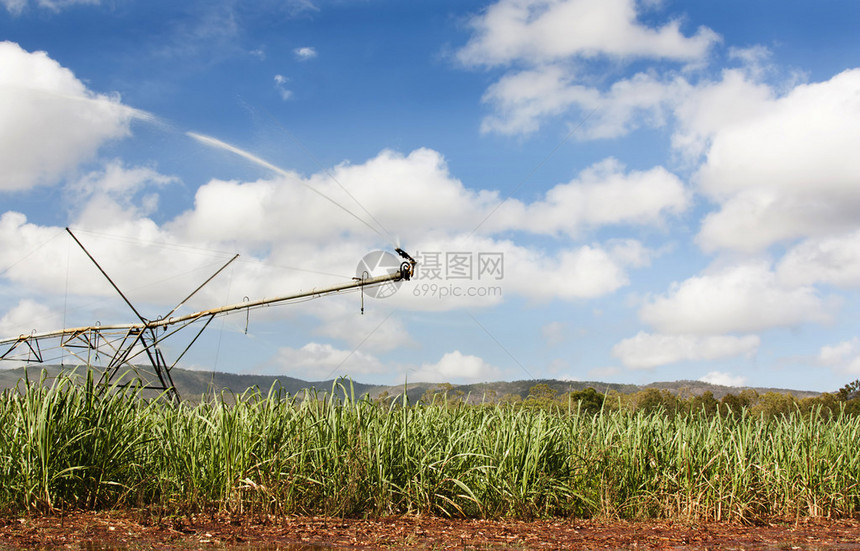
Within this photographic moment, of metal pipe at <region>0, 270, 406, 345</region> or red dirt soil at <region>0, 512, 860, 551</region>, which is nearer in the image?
red dirt soil at <region>0, 512, 860, 551</region>

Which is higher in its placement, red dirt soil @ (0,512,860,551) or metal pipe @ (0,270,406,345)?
metal pipe @ (0,270,406,345)

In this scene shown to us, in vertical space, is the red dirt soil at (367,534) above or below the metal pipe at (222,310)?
below

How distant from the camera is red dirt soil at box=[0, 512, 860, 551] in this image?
604 cm

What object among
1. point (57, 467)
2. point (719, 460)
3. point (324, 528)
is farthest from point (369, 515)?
point (719, 460)

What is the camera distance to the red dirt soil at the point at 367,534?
238 inches

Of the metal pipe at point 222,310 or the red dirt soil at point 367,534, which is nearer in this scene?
the red dirt soil at point 367,534

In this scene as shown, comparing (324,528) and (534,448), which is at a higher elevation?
(534,448)

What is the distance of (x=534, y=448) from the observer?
8047 millimetres

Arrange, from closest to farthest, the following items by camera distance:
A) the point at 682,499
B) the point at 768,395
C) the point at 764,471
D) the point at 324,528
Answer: the point at 324,528
the point at 682,499
the point at 764,471
the point at 768,395

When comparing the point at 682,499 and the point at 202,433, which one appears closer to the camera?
the point at 202,433

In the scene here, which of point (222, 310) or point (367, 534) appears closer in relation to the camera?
point (367, 534)

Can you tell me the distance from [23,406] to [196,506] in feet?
7.95

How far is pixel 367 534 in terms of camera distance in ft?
21.7

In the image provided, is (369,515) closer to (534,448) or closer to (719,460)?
(534,448)
